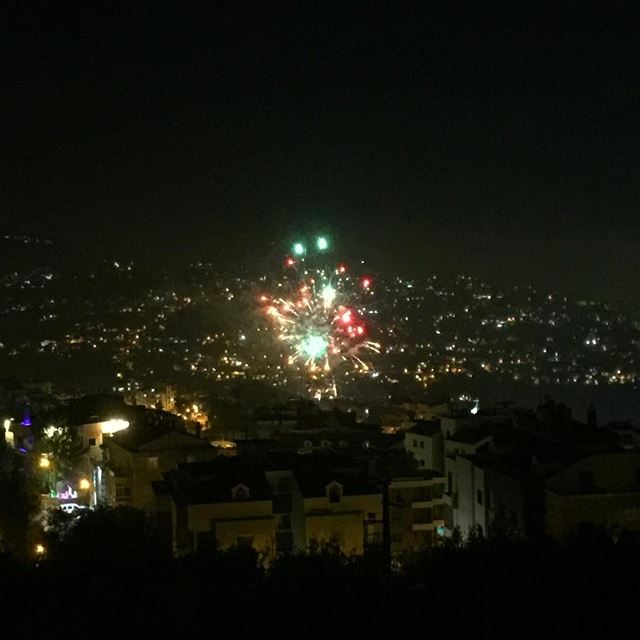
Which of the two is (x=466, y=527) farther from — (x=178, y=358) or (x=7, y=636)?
(x=178, y=358)

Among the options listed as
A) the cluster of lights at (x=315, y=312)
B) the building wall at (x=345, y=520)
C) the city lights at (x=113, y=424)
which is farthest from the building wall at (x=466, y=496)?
the cluster of lights at (x=315, y=312)

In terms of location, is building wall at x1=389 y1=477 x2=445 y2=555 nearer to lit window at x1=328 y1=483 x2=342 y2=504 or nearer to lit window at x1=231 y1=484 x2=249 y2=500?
lit window at x1=328 y1=483 x2=342 y2=504

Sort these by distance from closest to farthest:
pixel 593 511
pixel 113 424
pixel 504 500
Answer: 1. pixel 593 511
2. pixel 504 500
3. pixel 113 424

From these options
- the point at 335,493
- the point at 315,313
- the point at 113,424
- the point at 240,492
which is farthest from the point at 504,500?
the point at 315,313

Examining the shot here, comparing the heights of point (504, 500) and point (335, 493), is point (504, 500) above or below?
below

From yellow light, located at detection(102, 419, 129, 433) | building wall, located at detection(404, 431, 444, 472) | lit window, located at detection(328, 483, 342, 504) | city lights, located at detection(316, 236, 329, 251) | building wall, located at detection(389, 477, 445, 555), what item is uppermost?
city lights, located at detection(316, 236, 329, 251)

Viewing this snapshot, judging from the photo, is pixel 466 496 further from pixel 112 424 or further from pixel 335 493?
pixel 112 424

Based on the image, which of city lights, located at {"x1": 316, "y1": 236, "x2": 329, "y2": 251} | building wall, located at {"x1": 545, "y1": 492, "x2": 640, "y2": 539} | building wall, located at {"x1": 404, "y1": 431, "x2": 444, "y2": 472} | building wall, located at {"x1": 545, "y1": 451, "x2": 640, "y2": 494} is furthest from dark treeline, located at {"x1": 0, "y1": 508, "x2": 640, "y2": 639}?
city lights, located at {"x1": 316, "y1": 236, "x2": 329, "y2": 251}

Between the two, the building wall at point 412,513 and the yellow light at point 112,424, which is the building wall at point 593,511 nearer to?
the building wall at point 412,513

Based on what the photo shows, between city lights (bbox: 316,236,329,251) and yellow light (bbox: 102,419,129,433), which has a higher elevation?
city lights (bbox: 316,236,329,251)
